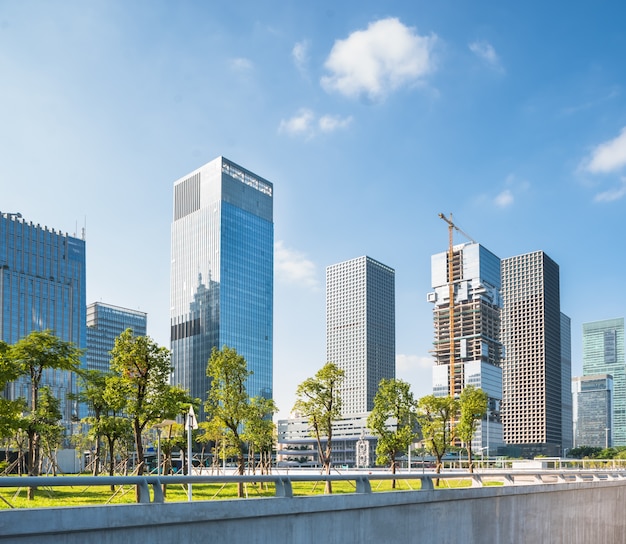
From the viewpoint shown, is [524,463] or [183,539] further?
[524,463]

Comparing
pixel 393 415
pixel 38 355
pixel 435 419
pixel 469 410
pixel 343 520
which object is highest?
pixel 38 355

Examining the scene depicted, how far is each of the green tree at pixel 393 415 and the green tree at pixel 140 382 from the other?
58.0 ft

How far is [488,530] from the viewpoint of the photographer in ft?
61.5

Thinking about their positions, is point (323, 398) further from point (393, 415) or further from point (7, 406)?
point (7, 406)

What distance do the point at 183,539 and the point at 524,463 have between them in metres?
59.5

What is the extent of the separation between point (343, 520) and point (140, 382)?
19279 mm

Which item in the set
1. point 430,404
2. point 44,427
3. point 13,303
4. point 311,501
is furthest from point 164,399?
point 13,303

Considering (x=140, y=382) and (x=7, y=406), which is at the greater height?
(x=140, y=382)

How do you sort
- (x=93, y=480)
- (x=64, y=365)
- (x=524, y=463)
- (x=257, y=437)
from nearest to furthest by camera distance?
(x=93, y=480)
(x=64, y=365)
(x=257, y=437)
(x=524, y=463)

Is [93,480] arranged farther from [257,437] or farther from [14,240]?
[14,240]

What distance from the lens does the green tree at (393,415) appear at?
45219mm

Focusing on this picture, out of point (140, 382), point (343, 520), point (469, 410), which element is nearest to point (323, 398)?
point (140, 382)

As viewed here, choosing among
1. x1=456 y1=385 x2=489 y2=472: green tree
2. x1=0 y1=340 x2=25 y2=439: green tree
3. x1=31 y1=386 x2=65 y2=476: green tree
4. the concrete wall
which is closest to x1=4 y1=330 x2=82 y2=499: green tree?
x1=31 y1=386 x2=65 y2=476: green tree

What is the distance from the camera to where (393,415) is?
1843 inches
